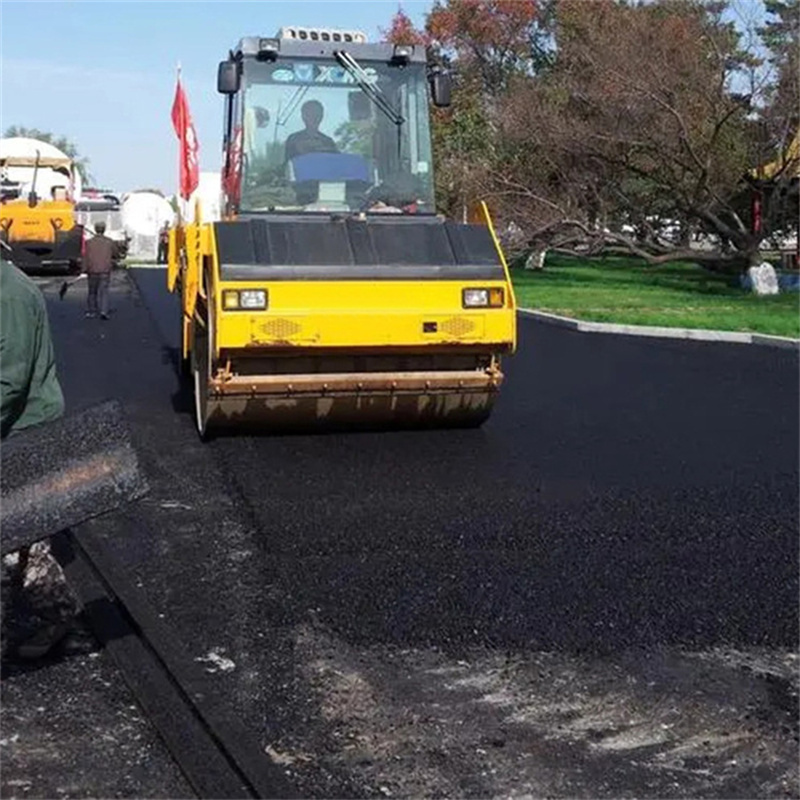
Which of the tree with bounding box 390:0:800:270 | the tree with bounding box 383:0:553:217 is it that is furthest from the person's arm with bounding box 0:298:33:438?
the tree with bounding box 383:0:553:217

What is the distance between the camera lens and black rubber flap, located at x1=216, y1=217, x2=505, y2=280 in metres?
8.91

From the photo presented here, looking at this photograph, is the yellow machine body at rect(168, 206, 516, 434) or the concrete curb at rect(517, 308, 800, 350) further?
the concrete curb at rect(517, 308, 800, 350)

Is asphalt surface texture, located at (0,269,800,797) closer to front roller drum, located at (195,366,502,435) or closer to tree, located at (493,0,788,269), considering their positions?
front roller drum, located at (195,366,502,435)

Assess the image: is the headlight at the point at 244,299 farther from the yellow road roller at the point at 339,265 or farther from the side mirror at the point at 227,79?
the side mirror at the point at 227,79

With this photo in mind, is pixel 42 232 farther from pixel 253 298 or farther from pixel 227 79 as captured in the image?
pixel 253 298

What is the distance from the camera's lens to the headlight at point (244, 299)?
28.5 ft

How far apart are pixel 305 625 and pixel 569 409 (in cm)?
602

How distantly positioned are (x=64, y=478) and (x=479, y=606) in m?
2.12

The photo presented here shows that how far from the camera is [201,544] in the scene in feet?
22.5

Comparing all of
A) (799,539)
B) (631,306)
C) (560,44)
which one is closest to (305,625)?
(799,539)

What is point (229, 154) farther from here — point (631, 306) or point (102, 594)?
point (631, 306)

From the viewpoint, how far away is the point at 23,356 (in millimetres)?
4754

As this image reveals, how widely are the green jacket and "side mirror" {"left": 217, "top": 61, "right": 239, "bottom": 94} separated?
5838 millimetres

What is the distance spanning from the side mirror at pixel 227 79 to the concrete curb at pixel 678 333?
793 centimetres
